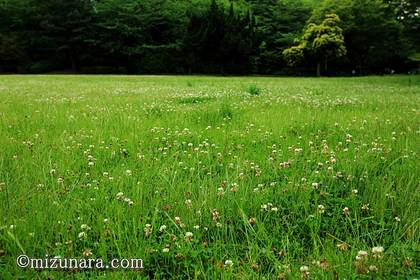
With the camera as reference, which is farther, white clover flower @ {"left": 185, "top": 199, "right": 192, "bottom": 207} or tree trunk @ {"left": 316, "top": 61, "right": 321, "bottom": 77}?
tree trunk @ {"left": 316, "top": 61, "right": 321, "bottom": 77}

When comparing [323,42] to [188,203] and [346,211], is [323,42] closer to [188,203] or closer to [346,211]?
[346,211]

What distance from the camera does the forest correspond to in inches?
2005

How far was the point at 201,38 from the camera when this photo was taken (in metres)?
51.5

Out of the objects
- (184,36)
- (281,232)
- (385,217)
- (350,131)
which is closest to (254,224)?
(281,232)

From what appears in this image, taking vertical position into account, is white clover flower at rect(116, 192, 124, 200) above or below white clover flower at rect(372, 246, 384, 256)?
above

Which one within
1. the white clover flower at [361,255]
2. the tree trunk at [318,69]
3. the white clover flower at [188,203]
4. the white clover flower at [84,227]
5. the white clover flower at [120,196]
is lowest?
the white clover flower at [361,255]

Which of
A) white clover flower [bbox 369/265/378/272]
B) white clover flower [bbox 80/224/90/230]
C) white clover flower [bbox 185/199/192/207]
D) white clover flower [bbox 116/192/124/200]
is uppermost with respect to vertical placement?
white clover flower [bbox 116/192/124/200]

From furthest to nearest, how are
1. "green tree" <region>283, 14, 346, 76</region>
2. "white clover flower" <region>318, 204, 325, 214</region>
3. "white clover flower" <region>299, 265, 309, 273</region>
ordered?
"green tree" <region>283, 14, 346, 76</region>, "white clover flower" <region>318, 204, 325, 214</region>, "white clover flower" <region>299, 265, 309, 273</region>

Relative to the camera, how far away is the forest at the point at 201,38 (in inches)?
2005

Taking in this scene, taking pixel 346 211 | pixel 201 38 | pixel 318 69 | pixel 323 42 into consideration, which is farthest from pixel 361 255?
pixel 318 69

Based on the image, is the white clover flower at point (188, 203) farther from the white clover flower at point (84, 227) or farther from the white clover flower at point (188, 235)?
the white clover flower at point (84, 227)

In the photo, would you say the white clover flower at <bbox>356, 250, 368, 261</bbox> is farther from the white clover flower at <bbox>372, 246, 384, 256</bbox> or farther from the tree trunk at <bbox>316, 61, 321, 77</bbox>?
the tree trunk at <bbox>316, 61, 321, 77</bbox>

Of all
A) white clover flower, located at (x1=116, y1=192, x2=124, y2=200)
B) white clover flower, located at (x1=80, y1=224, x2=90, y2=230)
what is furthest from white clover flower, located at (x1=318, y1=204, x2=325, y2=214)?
white clover flower, located at (x1=80, y1=224, x2=90, y2=230)

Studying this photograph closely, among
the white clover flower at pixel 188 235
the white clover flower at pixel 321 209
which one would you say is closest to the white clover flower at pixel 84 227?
the white clover flower at pixel 188 235
